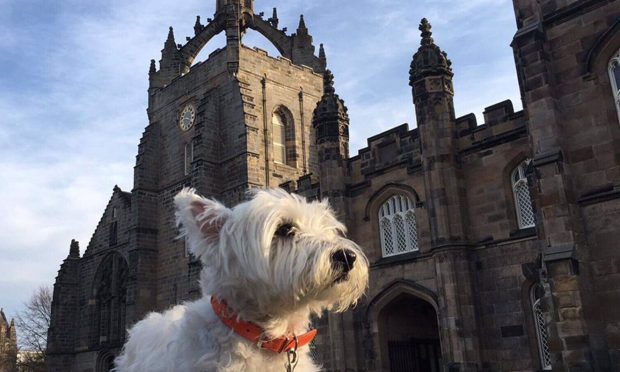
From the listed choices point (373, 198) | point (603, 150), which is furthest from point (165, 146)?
point (603, 150)

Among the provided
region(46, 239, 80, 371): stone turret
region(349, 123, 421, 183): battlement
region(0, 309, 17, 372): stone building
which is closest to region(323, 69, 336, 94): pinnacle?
region(349, 123, 421, 183): battlement

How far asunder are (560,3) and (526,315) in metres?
7.60

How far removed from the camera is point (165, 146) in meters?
31.5

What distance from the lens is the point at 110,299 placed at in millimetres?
33094

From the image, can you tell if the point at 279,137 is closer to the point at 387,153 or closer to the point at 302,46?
the point at 302,46

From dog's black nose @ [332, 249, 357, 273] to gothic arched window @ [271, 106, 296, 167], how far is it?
25176 millimetres

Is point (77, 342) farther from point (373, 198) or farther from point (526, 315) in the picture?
point (526, 315)

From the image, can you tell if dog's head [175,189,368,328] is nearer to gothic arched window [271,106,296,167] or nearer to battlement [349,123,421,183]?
battlement [349,123,421,183]

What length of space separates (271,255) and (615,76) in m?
11.5

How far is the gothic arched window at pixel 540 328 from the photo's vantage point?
45.9ft

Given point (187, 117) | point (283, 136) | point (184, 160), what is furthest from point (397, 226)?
point (187, 117)

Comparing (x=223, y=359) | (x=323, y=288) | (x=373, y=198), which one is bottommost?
(x=223, y=359)

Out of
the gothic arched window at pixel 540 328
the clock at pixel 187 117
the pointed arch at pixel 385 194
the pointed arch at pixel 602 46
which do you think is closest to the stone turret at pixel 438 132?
the pointed arch at pixel 385 194

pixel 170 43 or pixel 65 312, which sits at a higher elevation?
pixel 170 43
